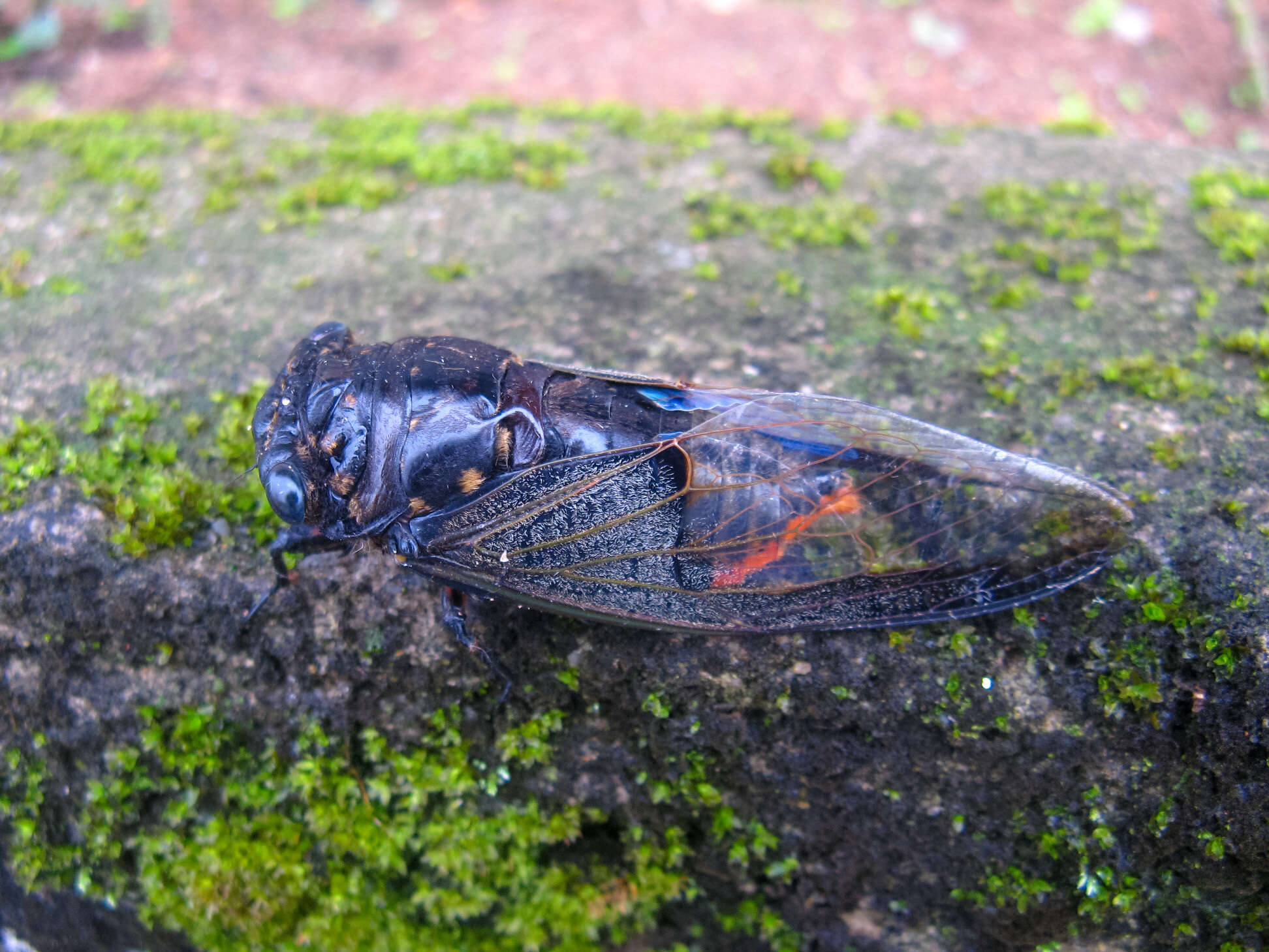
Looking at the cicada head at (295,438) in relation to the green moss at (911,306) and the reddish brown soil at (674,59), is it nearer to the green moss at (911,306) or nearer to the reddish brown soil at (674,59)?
the green moss at (911,306)

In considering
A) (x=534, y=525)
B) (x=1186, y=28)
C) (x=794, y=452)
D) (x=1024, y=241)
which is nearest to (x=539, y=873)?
(x=534, y=525)

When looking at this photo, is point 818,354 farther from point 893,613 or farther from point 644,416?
point 893,613

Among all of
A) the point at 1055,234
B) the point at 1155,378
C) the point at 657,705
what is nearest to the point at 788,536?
the point at 657,705

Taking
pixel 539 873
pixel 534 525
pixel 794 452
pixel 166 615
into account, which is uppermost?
pixel 794 452

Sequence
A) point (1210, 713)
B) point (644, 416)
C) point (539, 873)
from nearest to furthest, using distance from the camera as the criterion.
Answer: point (1210, 713)
point (644, 416)
point (539, 873)

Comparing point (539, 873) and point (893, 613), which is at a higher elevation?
point (893, 613)

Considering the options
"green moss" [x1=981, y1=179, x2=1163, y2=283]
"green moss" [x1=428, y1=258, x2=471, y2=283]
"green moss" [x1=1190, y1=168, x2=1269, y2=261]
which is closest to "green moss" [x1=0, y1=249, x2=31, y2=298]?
"green moss" [x1=428, y1=258, x2=471, y2=283]

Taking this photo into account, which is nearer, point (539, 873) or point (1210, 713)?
point (1210, 713)
